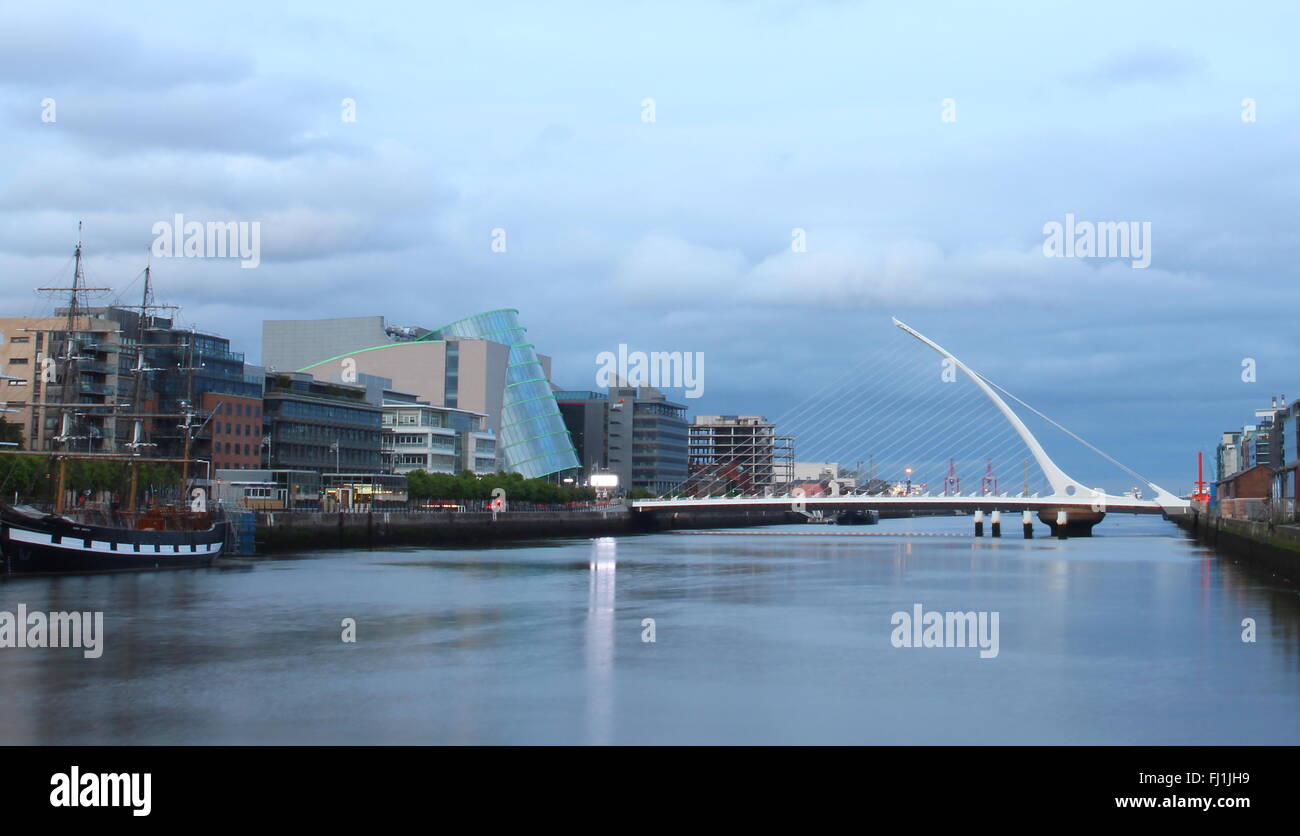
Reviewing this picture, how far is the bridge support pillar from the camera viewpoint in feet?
297

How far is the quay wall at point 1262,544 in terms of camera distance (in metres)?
37.3

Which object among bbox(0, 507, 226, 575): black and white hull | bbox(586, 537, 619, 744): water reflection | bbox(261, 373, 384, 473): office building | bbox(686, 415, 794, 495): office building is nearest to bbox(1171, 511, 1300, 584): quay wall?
bbox(586, 537, 619, 744): water reflection

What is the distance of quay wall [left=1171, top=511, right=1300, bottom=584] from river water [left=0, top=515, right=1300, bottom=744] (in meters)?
1.45

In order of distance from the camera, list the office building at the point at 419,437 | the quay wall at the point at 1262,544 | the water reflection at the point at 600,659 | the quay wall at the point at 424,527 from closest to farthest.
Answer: the water reflection at the point at 600,659 → the quay wall at the point at 1262,544 → the quay wall at the point at 424,527 → the office building at the point at 419,437

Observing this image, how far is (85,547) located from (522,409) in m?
76.7

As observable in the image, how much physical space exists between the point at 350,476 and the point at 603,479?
44.8 metres

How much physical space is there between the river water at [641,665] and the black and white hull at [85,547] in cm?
139

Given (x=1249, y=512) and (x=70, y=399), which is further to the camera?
(x=1249, y=512)

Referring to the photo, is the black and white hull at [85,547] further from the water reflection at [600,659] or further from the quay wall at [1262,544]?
the quay wall at [1262,544]

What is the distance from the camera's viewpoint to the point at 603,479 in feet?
420

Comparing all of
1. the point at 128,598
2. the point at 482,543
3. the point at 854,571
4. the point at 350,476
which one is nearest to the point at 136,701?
the point at 128,598

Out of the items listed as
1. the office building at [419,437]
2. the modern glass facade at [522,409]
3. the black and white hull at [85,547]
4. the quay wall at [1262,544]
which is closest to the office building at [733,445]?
the modern glass facade at [522,409]
